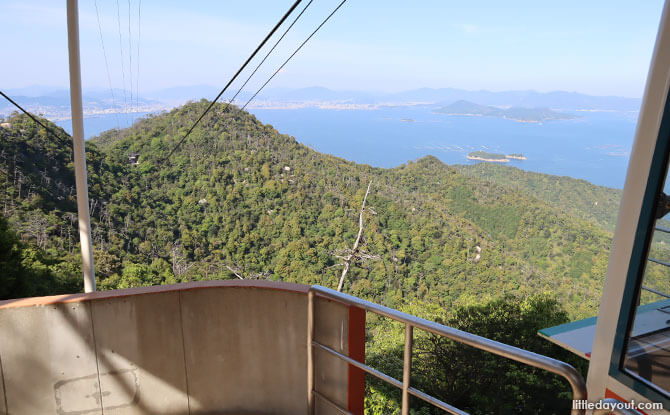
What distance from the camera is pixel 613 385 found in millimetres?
1338

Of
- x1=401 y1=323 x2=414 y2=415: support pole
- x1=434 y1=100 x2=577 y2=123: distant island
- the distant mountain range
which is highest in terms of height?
the distant mountain range

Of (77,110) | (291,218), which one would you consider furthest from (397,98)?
(77,110)

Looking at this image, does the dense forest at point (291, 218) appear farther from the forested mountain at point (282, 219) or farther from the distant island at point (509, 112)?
the distant island at point (509, 112)

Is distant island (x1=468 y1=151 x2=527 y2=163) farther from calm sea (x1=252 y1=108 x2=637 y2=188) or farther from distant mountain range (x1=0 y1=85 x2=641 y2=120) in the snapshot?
distant mountain range (x1=0 y1=85 x2=641 y2=120)

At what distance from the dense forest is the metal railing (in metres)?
14.3

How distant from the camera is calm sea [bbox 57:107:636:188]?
55.2 m

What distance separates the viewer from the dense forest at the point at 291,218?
807 inches

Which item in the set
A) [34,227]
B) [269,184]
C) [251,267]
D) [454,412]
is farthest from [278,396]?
[269,184]

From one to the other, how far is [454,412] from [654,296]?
732mm

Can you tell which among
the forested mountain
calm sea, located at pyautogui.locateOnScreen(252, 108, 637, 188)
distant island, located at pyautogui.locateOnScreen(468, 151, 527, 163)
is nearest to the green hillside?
the forested mountain

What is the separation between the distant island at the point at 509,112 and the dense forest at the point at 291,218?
118ft

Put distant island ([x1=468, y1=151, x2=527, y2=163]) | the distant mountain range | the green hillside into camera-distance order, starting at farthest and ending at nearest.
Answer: the distant mountain range, distant island ([x1=468, y1=151, x2=527, y2=163]), the green hillside

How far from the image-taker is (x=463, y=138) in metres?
70.4

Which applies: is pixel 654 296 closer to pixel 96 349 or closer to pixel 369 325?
pixel 96 349
